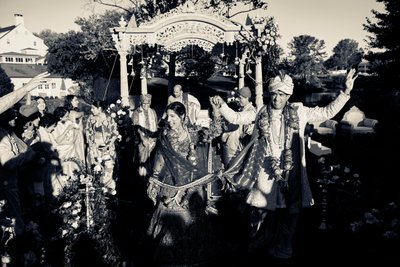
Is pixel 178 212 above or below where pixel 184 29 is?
below

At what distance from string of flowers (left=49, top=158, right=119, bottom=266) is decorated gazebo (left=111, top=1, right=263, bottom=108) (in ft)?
29.5

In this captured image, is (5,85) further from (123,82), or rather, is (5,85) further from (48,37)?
(48,37)

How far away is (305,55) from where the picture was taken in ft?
→ 150

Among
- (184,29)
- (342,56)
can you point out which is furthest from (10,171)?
(342,56)

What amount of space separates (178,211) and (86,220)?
1226mm

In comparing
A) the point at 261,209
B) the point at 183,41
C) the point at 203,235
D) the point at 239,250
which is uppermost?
the point at 183,41

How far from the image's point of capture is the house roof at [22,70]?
54.5 metres

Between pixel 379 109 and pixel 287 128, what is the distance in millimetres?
22083

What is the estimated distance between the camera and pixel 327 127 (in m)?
18.3

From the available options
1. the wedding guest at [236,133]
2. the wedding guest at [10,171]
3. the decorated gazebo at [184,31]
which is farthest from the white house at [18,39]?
the wedding guest at [10,171]

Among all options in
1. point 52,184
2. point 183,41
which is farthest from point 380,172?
point 52,184

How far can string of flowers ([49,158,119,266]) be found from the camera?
486 centimetres

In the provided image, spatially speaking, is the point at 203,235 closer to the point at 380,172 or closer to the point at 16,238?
the point at 16,238

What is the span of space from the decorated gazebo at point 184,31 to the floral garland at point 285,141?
838 centimetres
